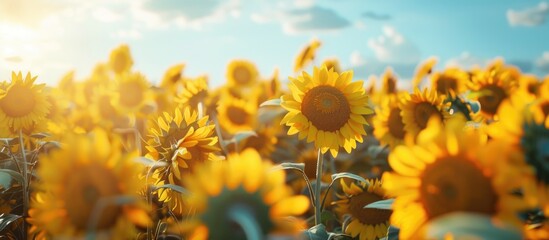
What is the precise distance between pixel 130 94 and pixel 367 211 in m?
3.67

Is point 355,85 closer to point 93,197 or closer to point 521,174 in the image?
point 521,174

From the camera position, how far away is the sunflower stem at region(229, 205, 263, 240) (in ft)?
4.06

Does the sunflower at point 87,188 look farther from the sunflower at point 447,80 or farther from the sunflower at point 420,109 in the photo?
the sunflower at point 447,80

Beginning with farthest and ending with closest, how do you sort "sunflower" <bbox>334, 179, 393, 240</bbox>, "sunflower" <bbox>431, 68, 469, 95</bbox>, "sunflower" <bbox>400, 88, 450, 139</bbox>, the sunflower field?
"sunflower" <bbox>431, 68, 469, 95</bbox>
"sunflower" <bbox>400, 88, 450, 139</bbox>
"sunflower" <bbox>334, 179, 393, 240</bbox>
the sunflower field

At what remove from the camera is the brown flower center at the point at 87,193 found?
1351 mm

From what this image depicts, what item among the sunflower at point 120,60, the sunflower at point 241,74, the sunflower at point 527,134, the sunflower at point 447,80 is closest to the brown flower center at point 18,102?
the sunflower at point 527,134

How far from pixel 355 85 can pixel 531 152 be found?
1781 mm

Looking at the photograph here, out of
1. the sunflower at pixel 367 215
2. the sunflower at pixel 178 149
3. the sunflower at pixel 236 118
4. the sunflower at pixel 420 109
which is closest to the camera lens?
the sunflower at pixel 178 149

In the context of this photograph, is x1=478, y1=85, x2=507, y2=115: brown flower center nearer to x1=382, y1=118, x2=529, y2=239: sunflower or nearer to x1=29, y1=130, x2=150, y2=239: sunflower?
x1=382, y1=118, x2=529, y2=239: sunflower

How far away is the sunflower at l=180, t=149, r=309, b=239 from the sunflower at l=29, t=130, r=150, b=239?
0.57 feet

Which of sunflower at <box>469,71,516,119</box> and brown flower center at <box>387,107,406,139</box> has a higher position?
sunflower at <box>469,71,516,119</box>

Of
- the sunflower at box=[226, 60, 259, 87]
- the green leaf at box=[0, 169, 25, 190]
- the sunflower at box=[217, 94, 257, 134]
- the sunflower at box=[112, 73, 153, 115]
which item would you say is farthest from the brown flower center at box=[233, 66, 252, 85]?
the green leaf at box=[0, 169, 25, 190]

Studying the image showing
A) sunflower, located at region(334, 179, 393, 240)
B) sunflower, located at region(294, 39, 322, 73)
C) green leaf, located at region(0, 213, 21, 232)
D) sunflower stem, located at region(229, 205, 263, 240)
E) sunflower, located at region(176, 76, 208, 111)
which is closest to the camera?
sunflower stem, located at region(229, 205, 263, 240)

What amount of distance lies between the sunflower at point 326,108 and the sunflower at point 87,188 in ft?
5.82
